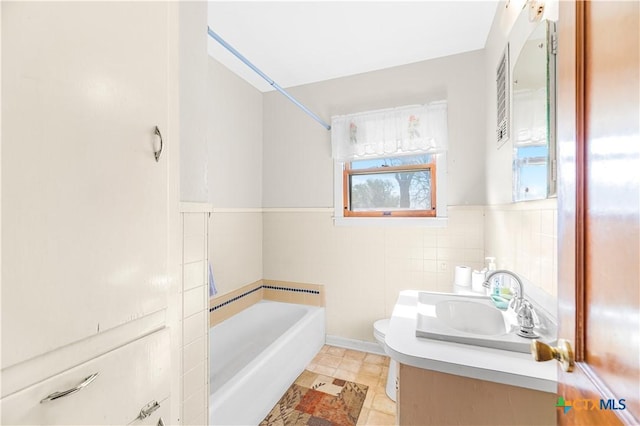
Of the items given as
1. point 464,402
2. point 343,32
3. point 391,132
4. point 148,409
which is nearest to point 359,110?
point 391,132

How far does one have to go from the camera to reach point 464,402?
2.83ft

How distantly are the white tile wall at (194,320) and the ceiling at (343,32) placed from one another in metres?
1.43

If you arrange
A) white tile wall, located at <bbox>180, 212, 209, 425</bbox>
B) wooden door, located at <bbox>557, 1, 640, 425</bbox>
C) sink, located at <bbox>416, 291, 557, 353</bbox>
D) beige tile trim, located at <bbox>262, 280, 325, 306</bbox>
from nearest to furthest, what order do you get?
1. wooden door, located at <bbox>557, 1, 640, 425</bbox>
2. sink, located at <bbox>416, 291, 557, 353</bbox>
3. white tile wall, located at <bbox>180, 212, 209, 425</bbox>
4. beige tile trim, located at <bbox>262, 280, 325, 306</bbox>

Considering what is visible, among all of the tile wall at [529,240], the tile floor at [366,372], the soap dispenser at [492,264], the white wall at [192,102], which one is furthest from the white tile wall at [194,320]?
the soap dispenser at [492,264]

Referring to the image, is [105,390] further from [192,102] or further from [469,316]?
[469,316]

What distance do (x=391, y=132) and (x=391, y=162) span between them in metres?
0.26

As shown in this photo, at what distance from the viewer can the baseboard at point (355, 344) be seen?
97.2 inches

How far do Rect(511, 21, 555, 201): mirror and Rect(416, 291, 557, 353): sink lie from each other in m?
0.50

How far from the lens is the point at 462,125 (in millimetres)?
2262

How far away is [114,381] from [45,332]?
22 centimetres

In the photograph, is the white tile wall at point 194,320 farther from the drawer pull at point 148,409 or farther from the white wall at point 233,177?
the white wall at point 233,177

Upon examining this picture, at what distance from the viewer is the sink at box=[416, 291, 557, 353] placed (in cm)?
94

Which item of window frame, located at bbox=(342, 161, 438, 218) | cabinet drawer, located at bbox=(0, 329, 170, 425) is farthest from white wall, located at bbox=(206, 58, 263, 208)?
cabinet drawer, located at bbox=(0, 329, 170, 425)

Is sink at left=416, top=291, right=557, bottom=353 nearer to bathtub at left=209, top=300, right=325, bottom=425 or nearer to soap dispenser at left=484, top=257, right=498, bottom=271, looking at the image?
soap dispenser at left=484, top=257, right=498, bottom=271
